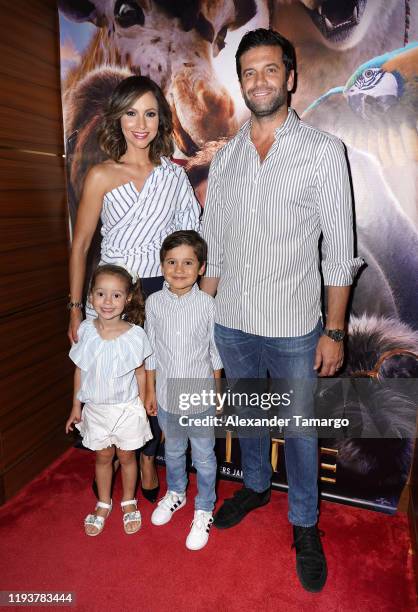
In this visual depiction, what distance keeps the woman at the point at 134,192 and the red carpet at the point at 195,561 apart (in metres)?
0.98

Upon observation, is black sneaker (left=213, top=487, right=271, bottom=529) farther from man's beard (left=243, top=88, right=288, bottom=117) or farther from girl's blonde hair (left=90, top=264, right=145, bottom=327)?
man's beard (left=243, top=88, right=288, bottom=117)

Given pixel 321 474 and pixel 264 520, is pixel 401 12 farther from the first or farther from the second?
pixel 264 520

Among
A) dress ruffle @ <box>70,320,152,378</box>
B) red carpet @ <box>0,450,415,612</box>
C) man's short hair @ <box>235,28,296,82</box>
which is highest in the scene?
man's short hair @ <box>235,28,296,82</box>

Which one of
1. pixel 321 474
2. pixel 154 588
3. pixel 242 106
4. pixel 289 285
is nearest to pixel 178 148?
pixel 242 106

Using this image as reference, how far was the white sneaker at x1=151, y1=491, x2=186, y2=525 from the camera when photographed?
8.14 ft

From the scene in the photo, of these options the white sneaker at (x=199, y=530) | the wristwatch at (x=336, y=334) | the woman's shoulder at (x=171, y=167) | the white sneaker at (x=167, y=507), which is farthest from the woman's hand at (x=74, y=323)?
the wristwatch at (x=336, y=334)

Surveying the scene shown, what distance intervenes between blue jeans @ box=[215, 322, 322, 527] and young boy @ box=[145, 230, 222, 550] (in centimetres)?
11

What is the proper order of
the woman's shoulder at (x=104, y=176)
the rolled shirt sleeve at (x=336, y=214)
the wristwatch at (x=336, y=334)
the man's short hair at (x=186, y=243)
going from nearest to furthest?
the rolled shirt sleeve at (x=336, y=214), the wristwatch at (x=336, y=334), the man's short hair at (x=186, y=243), the woman's shoulder at (x=104, y=176)

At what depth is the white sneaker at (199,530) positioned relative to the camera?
232cm

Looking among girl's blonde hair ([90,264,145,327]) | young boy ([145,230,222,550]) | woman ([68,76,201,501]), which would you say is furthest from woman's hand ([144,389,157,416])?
woman ([68,76,201,501])

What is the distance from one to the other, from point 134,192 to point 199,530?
5.40 feet

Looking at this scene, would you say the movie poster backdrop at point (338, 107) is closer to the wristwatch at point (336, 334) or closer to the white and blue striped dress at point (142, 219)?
the white and blue striped dress at point (142, 219)

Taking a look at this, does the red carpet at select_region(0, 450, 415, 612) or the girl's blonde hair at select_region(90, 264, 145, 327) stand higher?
the girl's blonde hair at select_region(90, 264, 145, 327)

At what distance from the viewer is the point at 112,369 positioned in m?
2.25
